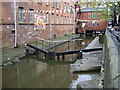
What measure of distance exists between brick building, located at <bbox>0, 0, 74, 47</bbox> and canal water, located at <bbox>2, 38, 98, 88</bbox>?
3.76 metres

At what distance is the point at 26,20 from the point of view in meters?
17.6

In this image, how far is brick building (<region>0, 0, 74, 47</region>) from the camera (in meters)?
14.4

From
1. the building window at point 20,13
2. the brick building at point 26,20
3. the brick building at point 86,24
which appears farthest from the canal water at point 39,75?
the brick building at point 86,24

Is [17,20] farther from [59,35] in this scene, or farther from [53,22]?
[59,35]

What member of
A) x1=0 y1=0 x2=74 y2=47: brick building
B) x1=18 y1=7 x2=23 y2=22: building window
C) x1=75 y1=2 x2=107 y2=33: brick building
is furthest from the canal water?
x1=75 y1=2 x2=107 y2=33: brick building

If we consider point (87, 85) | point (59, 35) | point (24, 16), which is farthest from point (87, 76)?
point (59, 35)

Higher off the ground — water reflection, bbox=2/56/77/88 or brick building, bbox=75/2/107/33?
brick building, bbox=75/2/107/33

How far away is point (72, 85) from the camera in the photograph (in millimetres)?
7582

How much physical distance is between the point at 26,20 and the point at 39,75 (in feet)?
31.1

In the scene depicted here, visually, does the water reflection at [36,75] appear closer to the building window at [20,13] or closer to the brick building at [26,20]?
the brick building at [26,20]

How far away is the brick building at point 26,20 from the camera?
14433 millimetres

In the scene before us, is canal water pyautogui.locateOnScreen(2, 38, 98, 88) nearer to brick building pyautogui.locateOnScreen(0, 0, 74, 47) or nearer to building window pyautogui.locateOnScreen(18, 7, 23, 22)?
brick building pyautogui.locateOnScreen(0, 0, 74, 47)

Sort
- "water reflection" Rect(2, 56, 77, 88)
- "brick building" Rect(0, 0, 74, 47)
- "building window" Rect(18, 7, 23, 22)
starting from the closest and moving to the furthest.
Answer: "water reflection" Rect(2, 56, 77, 88) < "brick building" Rect(0, 0, 74, 47) < "building window" Rect(18, 7, 23, 22)

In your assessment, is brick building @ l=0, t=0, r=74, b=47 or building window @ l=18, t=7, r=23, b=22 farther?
building window @ l=18, t=7, r=23, b=22
